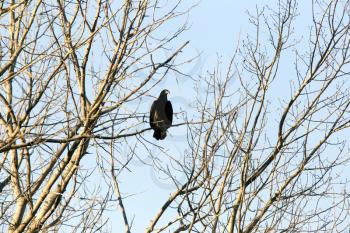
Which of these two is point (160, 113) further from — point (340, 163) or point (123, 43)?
point (123, 43)

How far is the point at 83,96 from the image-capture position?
15.6 feet

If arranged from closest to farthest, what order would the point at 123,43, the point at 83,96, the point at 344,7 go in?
the point at 123,43 < the point at 83,96 < the point at 344,7

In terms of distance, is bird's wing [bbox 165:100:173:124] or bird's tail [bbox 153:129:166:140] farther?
bird's wing [bbox 165:100:173:124]

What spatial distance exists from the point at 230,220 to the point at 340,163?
2.22 m

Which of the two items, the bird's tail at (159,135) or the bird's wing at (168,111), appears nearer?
the bird's tail at (159,135)

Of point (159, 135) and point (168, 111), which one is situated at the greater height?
point (168, 111)

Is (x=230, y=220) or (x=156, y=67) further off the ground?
(x=156, y=67)

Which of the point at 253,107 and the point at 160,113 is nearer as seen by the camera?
the point at 253,107

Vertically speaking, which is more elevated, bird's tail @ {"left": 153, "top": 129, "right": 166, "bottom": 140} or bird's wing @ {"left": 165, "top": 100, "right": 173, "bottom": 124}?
bird's wing @ {"left": 165, "top": 100, "right": 173, "bottom": 124}

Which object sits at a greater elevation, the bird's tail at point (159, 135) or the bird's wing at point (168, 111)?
the bird's wing at point (168, 111)

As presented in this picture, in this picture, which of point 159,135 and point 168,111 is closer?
point 159,135

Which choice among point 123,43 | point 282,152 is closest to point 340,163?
point 282,152

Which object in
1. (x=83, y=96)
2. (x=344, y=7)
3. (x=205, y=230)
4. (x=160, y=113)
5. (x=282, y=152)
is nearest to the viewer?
(x=83, y=96)

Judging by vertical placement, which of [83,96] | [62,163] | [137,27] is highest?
[137,27]
